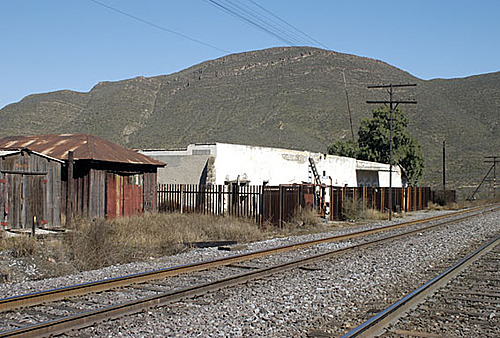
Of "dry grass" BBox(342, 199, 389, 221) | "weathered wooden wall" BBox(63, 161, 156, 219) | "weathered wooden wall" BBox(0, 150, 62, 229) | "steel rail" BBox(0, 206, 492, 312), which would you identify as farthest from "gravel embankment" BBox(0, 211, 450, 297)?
"dry grass" BBox(342, 199, 389, 221)

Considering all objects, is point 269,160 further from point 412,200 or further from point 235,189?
point 412,200

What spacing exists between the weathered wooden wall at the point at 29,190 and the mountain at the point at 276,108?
2408 inches

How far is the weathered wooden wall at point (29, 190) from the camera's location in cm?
1694

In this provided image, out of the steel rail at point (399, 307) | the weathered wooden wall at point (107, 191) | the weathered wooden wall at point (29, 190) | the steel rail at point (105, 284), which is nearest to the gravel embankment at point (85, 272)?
the steel rail at point (105, 284)

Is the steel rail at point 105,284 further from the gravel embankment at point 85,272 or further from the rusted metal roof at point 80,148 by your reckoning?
the rusted metal roof at point 80,148

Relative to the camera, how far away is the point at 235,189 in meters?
23.2

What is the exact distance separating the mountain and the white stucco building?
4507 centimetres

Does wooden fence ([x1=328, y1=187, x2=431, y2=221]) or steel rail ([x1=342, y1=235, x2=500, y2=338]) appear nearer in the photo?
steel rail ([x1=342, y1=235, x2=500, y2=338])

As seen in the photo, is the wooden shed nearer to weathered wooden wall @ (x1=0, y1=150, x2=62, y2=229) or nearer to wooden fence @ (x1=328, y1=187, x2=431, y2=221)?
weathered wooden wall @ (x1=0, y1=150, x2=62, y2=229)

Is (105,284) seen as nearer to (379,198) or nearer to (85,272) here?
(85,272)

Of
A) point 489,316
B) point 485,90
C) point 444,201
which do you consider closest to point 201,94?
point 485,90

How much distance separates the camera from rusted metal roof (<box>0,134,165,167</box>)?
68.8ft

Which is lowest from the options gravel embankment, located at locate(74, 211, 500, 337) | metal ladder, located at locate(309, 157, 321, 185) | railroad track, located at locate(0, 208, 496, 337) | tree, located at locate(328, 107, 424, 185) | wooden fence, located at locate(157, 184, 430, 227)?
gravel embankment, located at locate(74, 211, 500, 337)

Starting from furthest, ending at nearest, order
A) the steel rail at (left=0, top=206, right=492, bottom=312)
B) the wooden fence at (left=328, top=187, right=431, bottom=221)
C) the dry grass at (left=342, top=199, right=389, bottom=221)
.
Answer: the dry grass at (left=342, top=199, right=389, bottom=221)
the wooden fence at (left=328, top=187, right=431, bottom=221)
the steel rail at (left=0, top=206, right=492, bottom=312)
